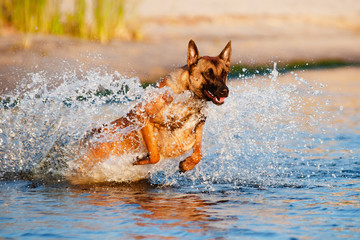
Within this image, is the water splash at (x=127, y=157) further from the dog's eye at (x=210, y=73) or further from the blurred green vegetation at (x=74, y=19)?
the blurred green vegetation at (x=74, y=19)

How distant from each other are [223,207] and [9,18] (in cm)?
1018

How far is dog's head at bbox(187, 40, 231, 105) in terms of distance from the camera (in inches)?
250

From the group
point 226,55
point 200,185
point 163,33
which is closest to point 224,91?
point 226,55

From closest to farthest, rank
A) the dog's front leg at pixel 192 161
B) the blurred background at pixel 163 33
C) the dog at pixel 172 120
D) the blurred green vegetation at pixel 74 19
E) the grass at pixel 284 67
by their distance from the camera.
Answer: the dog at pixel 172 120
the dog's front leg at pixel 192 161
the blurred background at pixel 163 33
the blurred green vegetation at pixel 74 19
the grass at pixel 284 67

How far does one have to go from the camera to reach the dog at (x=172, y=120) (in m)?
6.44

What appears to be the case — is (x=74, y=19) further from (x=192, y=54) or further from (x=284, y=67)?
(x=192, y=54)

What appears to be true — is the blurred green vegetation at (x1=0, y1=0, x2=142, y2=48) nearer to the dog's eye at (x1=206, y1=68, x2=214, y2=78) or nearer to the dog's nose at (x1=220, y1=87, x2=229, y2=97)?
the dog's eye at (x1=206, y1=68, x2=214, y2=78)

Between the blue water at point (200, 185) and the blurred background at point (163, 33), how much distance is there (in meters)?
4.45

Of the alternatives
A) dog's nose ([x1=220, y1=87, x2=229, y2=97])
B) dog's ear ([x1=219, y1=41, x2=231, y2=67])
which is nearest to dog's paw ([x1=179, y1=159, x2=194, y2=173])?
dog's nose ([x1=220, y1=87, x2=229, y2=97])

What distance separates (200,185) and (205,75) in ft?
3.92

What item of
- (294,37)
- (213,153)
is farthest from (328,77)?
(213,153)

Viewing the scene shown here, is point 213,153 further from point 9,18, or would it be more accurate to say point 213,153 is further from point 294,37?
point 294,37

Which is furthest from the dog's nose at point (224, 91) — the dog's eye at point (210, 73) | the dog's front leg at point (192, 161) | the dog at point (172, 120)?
the dog's front leg at point (192, 161)

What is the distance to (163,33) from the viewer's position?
18094mm
